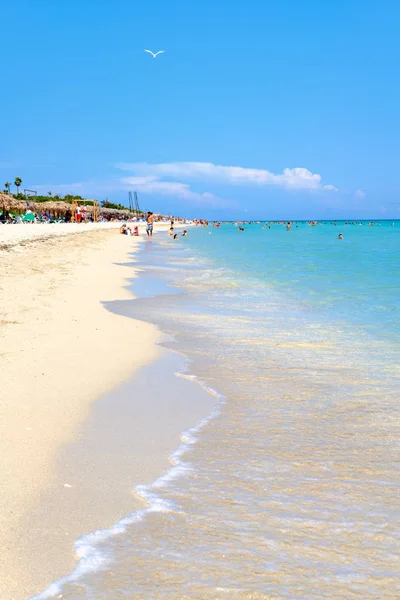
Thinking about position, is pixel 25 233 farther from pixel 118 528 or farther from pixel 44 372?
pixel 118 528

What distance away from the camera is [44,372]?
5668 millimetres

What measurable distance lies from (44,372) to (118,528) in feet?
9.95

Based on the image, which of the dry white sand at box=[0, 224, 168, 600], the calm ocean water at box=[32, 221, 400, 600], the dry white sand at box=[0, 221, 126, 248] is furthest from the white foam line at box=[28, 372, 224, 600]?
the dry white sand at box=[0, 221, 126, 248]

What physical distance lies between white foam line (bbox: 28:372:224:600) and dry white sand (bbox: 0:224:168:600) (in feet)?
0.49

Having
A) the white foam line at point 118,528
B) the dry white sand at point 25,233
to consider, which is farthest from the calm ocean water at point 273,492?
the dry white sand at point 25,233

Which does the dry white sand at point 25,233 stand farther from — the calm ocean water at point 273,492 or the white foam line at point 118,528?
the white foam line at point 118,528

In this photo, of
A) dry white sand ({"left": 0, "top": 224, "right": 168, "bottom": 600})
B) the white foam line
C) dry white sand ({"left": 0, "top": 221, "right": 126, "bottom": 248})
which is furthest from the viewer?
dry white sand ({"left": 0, "top": 221, "right": 126, "bottom": 248})

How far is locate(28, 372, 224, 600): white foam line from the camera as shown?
246 centimetres

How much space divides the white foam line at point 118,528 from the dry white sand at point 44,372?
0.15 m

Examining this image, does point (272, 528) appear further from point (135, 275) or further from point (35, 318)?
point (135, 275)

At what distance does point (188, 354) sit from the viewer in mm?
7031

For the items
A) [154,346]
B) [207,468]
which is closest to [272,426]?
[207,468]

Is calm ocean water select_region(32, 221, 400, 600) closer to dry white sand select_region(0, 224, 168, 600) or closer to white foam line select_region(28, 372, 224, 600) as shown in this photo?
white foam line select_region(28, 372, 224, 600)

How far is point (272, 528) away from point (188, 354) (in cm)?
419
